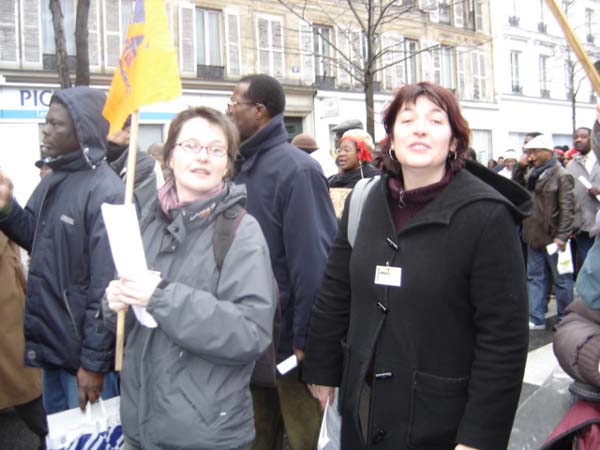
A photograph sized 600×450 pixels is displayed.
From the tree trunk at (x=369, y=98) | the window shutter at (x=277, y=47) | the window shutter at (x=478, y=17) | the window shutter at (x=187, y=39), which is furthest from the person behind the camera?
the window shutter at (x=478, y=17)

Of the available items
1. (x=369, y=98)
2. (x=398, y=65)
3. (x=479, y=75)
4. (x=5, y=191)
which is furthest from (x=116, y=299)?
(x=479, y=75)

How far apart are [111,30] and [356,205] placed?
15289 mm

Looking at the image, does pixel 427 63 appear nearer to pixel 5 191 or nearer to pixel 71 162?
pixel 5 191

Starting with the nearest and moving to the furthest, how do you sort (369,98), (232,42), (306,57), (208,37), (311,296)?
(311,296) → (369,98) → (208,37) → (232,42) → (306,57)

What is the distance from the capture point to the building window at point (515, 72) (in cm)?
2683

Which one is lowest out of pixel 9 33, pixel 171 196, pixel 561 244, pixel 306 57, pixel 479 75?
pixel 561 244

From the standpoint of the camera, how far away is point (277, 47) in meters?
18.7

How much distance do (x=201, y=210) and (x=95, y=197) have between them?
2.55ft

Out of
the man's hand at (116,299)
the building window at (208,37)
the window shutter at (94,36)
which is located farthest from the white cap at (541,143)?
the building window at (208,37)

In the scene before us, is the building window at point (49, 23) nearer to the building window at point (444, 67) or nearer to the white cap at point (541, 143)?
the white cap at point (541, 143)

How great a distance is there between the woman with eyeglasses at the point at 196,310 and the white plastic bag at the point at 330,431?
0.40 meters

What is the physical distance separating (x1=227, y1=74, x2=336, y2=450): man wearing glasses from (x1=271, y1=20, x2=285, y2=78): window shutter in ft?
52.6

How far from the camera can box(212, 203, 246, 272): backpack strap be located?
2.04 metres

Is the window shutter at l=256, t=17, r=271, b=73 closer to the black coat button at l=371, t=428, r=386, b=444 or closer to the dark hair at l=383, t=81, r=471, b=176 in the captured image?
the dark hair at l=383, t=81, r=471, b=176
